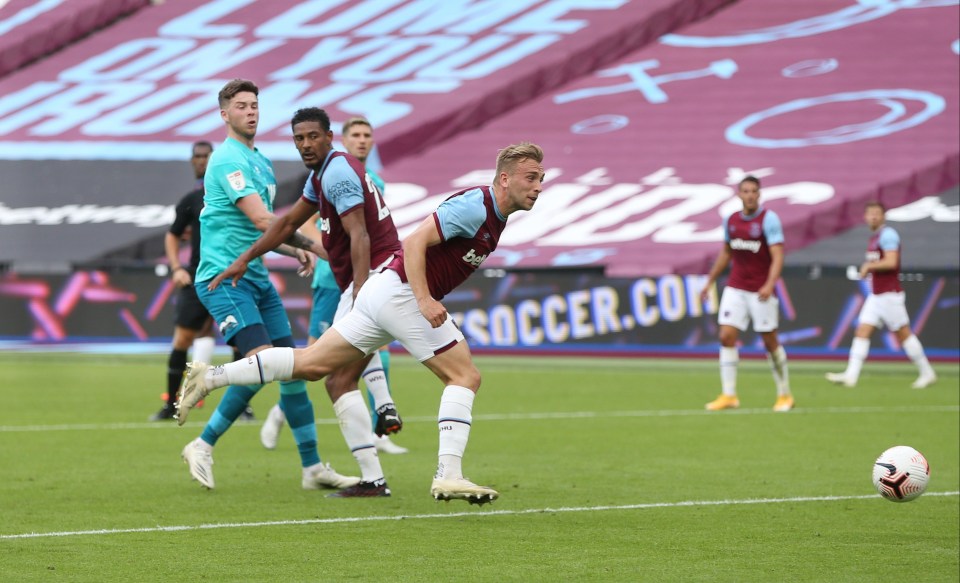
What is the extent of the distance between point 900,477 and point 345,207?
322cm

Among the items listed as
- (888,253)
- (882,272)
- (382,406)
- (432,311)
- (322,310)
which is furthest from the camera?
(882,272)

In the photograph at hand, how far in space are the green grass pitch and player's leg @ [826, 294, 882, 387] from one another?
1.75 meters

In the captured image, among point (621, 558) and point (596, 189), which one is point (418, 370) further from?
point (621, 558)

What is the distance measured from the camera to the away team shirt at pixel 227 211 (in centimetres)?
819

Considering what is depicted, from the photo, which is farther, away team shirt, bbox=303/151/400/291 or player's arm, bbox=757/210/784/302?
player's arm, bbox=757/210/784/302

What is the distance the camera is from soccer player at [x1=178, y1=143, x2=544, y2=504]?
6781 mm

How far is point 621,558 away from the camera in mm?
6199

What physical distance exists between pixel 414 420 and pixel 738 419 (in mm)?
2986

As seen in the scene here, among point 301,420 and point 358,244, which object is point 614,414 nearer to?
point 301,420

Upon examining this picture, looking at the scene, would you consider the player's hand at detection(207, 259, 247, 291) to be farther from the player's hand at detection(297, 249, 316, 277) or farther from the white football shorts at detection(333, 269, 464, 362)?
the white football shorts at detection(333, 269, 464, 362)

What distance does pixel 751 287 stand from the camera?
14.4 m

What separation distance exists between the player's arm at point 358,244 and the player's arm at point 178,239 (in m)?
4.58

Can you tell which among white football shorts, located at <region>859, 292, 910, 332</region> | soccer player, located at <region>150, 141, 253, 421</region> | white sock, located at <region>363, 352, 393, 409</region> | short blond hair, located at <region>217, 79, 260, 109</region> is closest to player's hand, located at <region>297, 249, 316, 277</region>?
white sock, located at <region>363, 352, 393, 409</region>

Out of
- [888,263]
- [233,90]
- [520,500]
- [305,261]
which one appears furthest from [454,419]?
[888,263]
